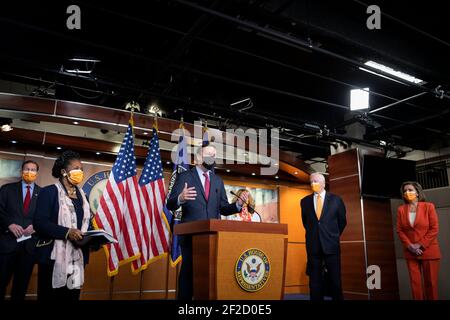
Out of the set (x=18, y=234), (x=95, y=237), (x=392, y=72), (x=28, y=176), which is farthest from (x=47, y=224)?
(x=392, y=72)

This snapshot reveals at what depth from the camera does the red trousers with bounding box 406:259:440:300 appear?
4059 millimetres

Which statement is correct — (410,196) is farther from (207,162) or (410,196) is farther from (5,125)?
(5,125)

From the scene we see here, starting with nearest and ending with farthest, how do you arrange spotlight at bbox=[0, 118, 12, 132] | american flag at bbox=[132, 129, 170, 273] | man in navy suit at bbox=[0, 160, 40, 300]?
man in navy suit at bbox=[0, 160, 40, 300] → american flag at bbox=[132, 129, 170, 273] → spotlight at bbox=[0, 118, 12, 132]

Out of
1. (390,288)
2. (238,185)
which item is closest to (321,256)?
(390,288)

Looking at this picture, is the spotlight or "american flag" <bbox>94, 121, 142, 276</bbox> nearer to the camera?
"american flag" <bbox>94, 121, 142, 276</bbox>

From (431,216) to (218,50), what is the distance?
12.2 ft

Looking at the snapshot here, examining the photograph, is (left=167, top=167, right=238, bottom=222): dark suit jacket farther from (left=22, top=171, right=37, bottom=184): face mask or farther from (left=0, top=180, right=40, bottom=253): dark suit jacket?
(left=22, top=171, right=37, bottom=184): face mask

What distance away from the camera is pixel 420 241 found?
4.21 m

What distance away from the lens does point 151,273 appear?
6.70 m

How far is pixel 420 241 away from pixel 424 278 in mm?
420

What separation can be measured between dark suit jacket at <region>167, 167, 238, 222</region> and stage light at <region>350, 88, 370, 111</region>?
4186mm

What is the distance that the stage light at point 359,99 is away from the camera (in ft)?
20.8

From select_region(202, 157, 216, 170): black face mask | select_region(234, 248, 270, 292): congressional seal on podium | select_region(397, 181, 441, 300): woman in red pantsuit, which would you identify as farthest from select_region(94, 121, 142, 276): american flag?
select_region(397, 181, 441, 300): woman in red pantsuit
